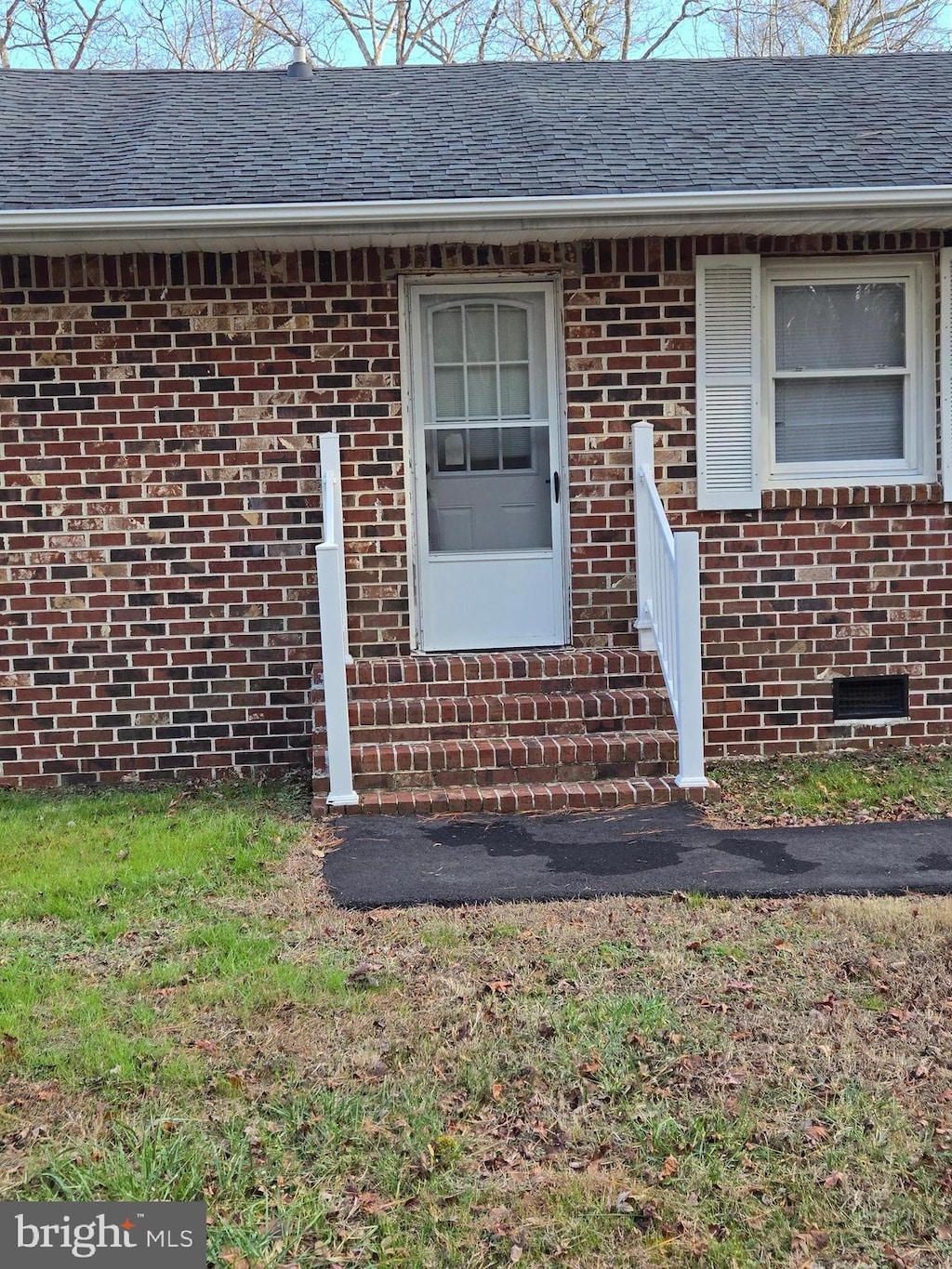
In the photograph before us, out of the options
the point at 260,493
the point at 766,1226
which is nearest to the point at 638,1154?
the point at 766,1226

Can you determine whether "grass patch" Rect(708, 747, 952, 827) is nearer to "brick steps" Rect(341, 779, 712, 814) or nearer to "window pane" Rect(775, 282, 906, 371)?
"brick steps" Rect(341, 779, 712, 814)

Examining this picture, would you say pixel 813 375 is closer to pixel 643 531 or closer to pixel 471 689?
pixel 643 531

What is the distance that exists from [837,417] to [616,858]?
10.9ft

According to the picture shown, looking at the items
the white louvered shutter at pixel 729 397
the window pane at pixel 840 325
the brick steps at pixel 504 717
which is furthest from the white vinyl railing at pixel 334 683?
the window pane at pixel 840 325

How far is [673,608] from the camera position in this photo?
19.9 feet

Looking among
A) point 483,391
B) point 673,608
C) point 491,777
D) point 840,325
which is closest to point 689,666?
point 673,608

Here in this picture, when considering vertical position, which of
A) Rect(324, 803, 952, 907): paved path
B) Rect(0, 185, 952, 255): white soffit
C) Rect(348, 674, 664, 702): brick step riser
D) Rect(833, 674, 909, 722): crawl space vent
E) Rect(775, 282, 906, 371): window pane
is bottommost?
Rect(324, 803, 952, 907): paved path

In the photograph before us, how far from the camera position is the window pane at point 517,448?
7074 mm

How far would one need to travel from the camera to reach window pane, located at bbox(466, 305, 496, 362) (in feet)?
22.9

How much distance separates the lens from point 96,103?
856 cm

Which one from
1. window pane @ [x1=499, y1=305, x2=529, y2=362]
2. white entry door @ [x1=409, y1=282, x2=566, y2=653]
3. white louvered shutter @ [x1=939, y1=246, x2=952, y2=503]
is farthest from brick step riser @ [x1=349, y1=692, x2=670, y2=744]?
white louvered shutter @ [x1=939, y1=246, x2=952, y2=503]

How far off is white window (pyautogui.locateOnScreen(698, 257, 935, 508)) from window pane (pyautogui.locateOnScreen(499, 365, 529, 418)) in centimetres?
99

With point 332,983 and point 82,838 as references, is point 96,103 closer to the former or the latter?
point 82,838

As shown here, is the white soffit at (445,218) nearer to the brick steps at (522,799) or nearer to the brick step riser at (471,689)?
the brick step riser at (471,689)
